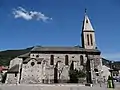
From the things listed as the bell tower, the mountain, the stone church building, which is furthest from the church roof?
the mountain

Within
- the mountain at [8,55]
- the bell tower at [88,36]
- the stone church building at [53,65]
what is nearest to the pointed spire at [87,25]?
the bell tower at [88,36]

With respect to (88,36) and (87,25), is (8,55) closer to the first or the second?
(87,25)

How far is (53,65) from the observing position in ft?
160

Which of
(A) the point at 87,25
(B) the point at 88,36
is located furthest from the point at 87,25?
(B) the point at 88,36

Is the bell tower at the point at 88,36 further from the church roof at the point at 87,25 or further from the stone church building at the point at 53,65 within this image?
the stone church building at the point at 53,65

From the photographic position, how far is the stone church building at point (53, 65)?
145ft

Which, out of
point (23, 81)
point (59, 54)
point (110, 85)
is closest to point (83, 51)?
point (59, 54)

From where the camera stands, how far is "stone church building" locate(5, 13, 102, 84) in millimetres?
44344

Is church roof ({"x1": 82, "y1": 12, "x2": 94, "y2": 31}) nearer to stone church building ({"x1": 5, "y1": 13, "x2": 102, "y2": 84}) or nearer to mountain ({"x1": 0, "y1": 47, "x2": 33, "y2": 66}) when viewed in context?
stone church building ({"x1": 5, "y1": 13, "x2": 102, "y2": 84})

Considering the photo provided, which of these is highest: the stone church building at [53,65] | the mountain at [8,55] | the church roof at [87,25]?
the church roof at [87,25]

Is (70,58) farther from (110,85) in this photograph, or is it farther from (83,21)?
(110,85)

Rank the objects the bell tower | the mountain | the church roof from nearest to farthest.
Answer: the bell tower
the church roof
the mountain

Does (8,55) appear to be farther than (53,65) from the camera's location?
Yes

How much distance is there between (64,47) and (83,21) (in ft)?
41.3
